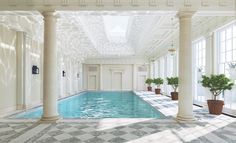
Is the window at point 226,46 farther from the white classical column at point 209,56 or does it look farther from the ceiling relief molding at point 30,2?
the ceiling relief molding at point 30,2

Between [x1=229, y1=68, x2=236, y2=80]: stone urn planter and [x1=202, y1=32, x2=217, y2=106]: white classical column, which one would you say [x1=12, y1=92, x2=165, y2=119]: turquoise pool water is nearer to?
[x1=202, y1=32, x2=217, y2=106]: white classical column

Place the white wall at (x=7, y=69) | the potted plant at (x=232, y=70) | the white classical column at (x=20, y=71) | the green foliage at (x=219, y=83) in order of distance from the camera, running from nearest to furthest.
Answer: the green foliage at (x=219, y=83), the white wall at (x=7, y=69), the potted plant at (x=232, y=70), the white classical column at (x=20, y=71)

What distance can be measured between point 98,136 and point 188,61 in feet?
12.0

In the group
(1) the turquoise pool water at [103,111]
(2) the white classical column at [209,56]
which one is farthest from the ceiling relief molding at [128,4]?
(1) the turquoise pool water at [103,111]

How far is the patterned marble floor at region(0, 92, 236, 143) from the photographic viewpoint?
4770 millimetres

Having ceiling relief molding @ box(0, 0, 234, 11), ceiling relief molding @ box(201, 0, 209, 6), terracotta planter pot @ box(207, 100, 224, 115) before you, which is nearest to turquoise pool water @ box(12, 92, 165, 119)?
terracotta planter pot @ box(207, 100, 224, 115)

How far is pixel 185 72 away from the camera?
264 inches

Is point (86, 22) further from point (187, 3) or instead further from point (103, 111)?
point (187, 3)

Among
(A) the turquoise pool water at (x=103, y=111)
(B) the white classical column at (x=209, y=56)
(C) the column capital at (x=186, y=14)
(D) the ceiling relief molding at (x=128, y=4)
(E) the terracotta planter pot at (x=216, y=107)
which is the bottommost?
(A) the turquoise pool water at (x=103, y=111)

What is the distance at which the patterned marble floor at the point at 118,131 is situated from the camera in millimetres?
4770

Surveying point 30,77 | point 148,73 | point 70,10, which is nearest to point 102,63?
point 148,73

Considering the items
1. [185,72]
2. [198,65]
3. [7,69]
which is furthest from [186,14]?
[7,69]

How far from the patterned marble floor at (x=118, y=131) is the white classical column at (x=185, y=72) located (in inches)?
16.0

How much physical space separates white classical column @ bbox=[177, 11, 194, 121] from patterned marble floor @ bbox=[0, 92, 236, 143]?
41 centimetres
